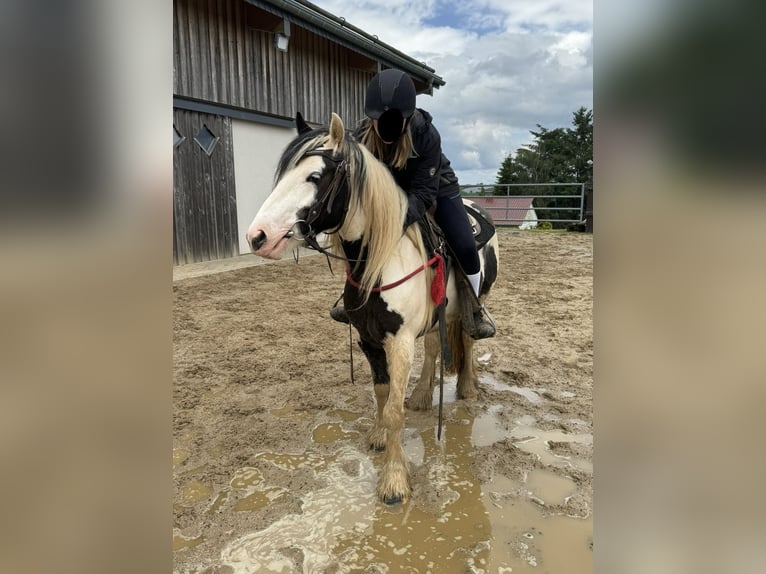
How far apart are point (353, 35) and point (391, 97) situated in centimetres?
926

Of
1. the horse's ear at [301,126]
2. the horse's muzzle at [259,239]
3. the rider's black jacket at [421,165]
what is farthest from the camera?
the rider's black jacket at [421,165]

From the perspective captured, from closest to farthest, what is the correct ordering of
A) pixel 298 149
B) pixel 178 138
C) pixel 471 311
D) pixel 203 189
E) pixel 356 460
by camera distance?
pixel 298 149 → pixel 356 460 → pixel 471 311 → pixel 178 138 → pixel 203 189

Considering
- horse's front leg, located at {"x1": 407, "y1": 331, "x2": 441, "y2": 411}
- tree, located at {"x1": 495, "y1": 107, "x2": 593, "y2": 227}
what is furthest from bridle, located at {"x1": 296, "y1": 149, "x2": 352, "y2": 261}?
tree, located at {"x1": 495, "y1": 107, "x2": 593, "y2": 227}

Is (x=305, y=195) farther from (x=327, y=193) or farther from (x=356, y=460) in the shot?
(x=356, y=460)

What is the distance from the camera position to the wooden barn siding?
25.2 ft

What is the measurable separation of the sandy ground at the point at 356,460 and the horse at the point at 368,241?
0.27 metres

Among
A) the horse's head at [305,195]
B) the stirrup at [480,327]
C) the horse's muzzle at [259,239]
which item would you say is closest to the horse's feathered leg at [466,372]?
the stirrup at [480,327]

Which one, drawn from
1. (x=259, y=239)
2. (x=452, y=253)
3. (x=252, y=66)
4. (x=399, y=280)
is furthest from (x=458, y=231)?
(x=252, y=66)

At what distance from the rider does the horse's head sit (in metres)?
0.31

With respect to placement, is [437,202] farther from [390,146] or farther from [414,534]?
[414,534]

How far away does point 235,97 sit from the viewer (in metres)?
8.62

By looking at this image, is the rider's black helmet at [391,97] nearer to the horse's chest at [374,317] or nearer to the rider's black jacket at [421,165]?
the rider's black jacket at [421,165]

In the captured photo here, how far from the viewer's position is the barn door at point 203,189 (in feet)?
25.6
